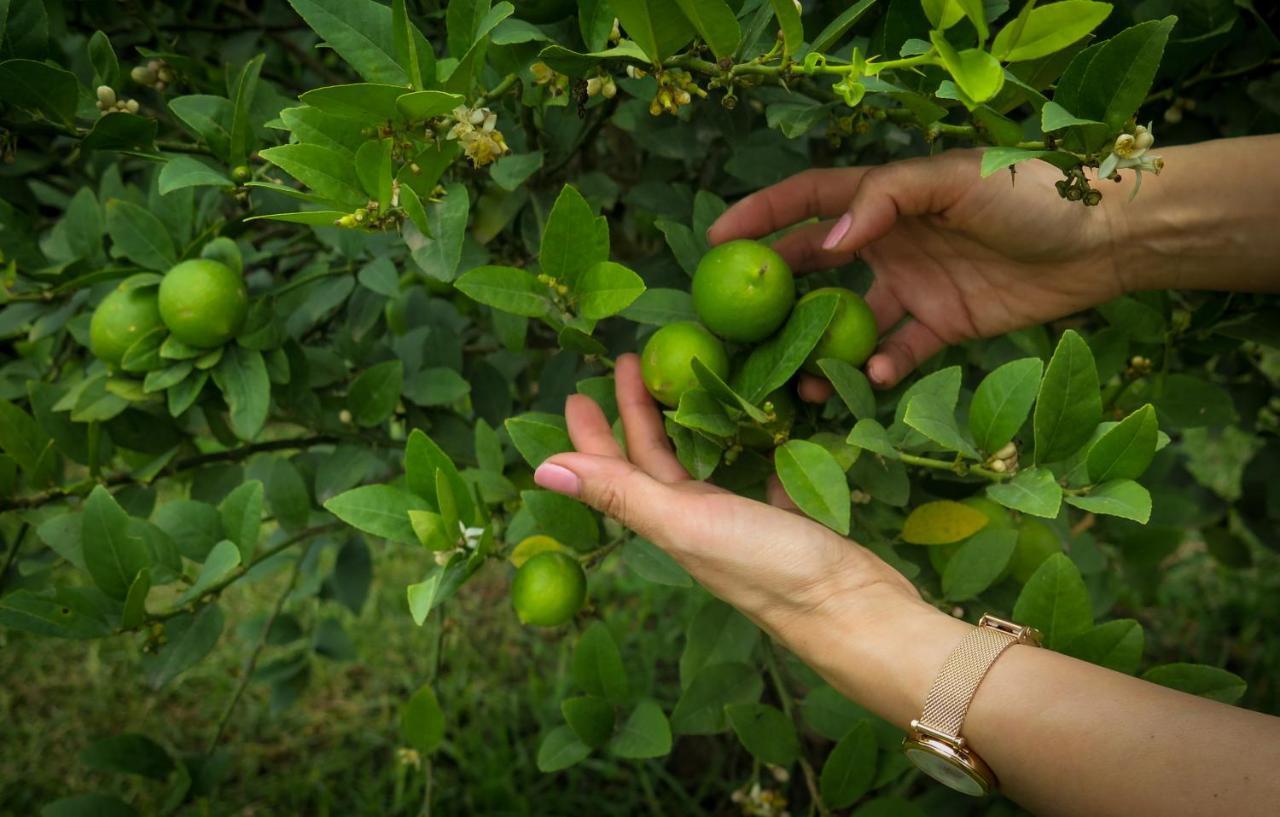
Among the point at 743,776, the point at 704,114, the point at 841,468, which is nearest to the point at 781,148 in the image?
the point at 704,114

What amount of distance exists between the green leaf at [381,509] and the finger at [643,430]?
30 centimetres

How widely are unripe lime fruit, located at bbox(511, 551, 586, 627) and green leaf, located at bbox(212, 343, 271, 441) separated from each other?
455mm

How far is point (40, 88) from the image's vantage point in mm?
1248

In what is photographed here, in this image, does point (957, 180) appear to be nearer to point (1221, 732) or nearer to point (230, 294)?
point (1221, 732)

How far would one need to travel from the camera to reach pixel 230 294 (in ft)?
4.45

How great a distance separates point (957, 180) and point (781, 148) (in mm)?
355

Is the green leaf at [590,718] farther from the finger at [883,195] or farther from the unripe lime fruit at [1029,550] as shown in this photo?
the finger at [883,195]

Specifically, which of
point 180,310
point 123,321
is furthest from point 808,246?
point 123,321

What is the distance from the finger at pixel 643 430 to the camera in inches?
52.9

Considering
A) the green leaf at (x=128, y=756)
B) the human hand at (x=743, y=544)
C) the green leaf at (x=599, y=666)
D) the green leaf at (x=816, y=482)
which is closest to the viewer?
the green leaf at (x=816, y=482)

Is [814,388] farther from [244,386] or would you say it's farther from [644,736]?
[244,386]

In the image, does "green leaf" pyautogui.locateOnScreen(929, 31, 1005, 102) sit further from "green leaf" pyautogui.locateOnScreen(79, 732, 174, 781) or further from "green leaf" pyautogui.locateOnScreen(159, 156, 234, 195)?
"green leaf" pyautogui.locateOnScreen(79, 732, 174, 781)

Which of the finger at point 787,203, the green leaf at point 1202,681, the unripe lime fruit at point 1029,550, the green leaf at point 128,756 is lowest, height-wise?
the green leaf at point 128,756

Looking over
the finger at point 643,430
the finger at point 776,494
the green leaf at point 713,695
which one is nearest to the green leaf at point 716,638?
the green leaf at point 713,695
